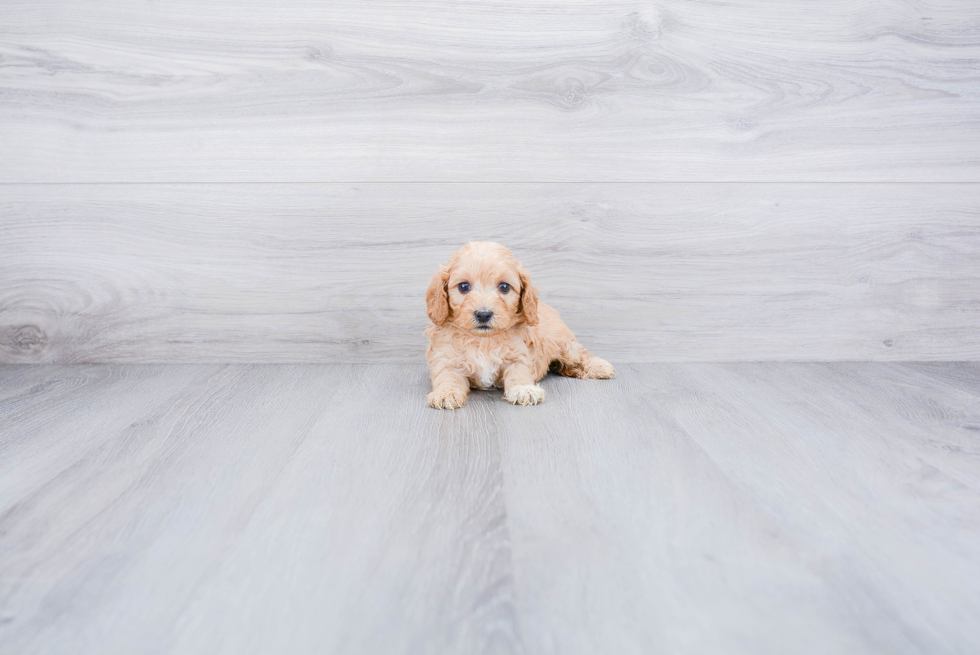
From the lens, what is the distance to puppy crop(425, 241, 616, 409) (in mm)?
1411

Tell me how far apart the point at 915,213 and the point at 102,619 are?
7.15 feet

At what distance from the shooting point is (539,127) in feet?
5.75

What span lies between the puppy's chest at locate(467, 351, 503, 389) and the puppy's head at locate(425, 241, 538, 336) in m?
0.08

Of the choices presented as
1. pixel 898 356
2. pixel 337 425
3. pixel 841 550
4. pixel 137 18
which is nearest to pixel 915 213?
pixel 898 356

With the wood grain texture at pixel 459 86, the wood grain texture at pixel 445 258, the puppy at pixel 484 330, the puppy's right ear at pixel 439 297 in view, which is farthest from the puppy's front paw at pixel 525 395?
the wood grain texture at pixel 459 86

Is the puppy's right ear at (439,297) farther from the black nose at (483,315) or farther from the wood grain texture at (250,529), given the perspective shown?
the wood grain texture at (250,529)

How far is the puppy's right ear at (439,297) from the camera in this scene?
1.45m

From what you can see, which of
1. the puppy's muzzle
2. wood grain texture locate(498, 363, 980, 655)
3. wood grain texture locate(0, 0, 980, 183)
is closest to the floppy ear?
the puppy's muzzle

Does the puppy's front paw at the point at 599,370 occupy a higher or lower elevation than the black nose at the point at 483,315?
lower

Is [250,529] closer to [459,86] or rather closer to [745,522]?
[745,522]

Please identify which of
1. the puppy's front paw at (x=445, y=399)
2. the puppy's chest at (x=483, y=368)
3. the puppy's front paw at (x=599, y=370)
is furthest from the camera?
the puppy's front paw at (x=599, y=370)

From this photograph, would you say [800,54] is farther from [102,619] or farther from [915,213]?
[102,619]

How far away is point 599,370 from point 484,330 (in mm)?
414

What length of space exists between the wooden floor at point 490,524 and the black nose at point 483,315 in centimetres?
20
